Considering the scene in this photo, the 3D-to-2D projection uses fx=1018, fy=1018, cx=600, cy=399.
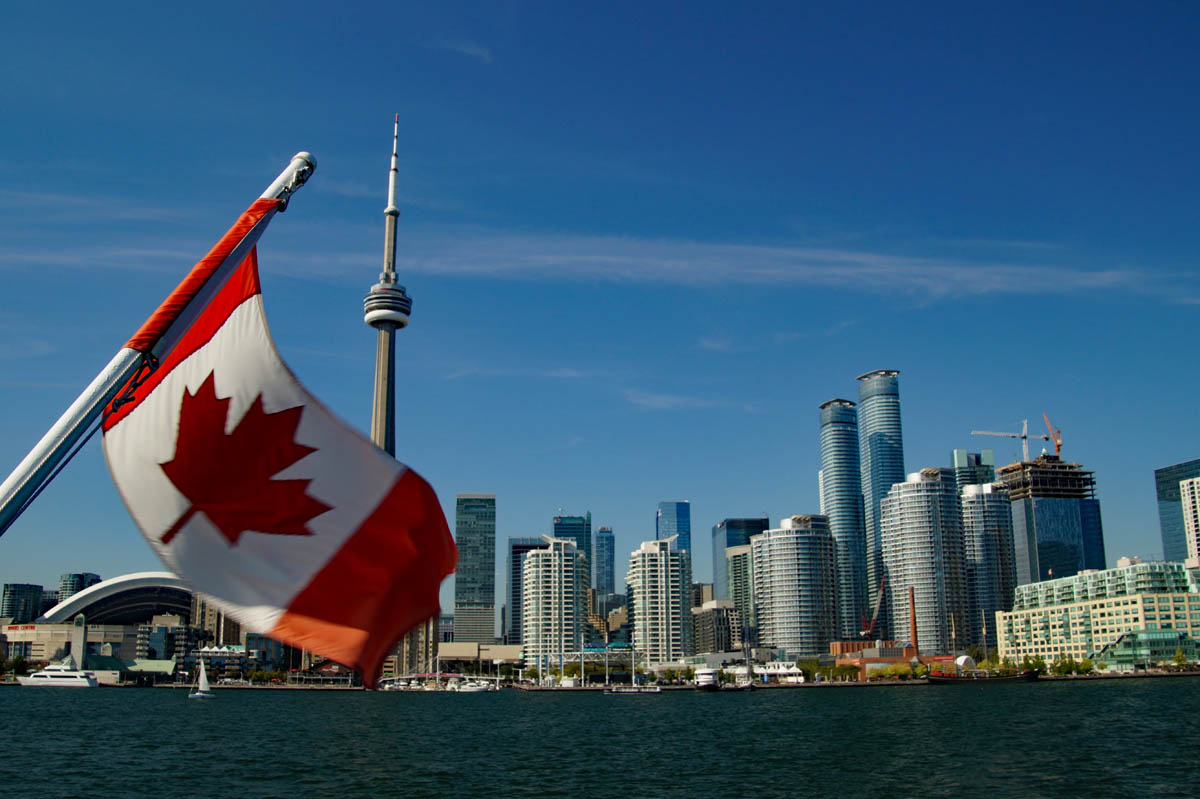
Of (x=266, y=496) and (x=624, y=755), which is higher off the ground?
(x=266, y=496)

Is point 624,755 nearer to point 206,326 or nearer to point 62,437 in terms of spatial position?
point 206,326

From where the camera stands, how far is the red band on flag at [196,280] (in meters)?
9.77

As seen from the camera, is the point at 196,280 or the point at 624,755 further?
the point at 624,755

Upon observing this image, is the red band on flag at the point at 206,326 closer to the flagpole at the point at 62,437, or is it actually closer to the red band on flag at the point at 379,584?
the flagpole at the point at 62,437

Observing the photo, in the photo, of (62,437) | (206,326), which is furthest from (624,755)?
(62,437)

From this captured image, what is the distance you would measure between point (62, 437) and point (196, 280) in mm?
2174

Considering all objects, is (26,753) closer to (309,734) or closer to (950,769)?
(309,734)

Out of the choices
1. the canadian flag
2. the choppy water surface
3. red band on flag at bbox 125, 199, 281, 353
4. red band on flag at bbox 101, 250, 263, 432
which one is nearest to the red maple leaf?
the canadian flag

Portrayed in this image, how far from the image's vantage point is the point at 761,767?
172ft

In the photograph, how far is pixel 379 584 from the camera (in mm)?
11008

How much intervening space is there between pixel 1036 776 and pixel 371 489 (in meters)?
45.6

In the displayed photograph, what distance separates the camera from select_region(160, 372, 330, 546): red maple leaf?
34.7 feet

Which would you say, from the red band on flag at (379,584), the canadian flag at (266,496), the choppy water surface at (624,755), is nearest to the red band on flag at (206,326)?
the canadian flag at (266,496)

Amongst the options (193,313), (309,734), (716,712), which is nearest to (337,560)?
(193,313)
